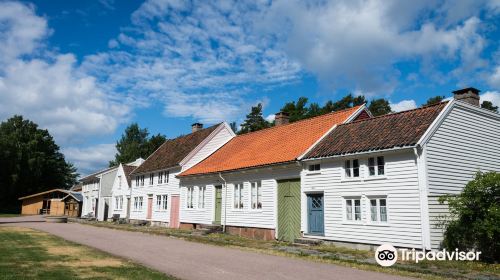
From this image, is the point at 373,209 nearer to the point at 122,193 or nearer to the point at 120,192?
the point at 122,193

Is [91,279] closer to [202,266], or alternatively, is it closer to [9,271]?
[9,271]

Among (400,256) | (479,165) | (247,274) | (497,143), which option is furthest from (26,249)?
(497,143)

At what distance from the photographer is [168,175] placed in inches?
1364

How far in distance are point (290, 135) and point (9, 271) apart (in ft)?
59.5

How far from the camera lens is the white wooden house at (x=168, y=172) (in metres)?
32.9

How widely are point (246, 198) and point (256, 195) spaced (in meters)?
0.96

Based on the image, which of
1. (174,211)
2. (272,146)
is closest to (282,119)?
(272,146)

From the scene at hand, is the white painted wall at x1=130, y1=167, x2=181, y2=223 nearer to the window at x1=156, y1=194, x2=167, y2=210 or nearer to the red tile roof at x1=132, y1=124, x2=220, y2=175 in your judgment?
the window at x1=156, y1=194, x2=167, y2=210

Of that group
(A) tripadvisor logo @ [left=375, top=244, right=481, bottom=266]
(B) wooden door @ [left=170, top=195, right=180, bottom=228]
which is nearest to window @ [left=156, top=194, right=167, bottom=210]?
(B) wooden door @ [left=170, top=195, right=180, bottom=228]

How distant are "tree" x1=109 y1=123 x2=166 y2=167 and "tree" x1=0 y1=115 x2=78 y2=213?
1165 centimetres

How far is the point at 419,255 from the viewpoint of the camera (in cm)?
1495

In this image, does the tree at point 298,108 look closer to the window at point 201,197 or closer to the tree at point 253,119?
the tree at point 253,119

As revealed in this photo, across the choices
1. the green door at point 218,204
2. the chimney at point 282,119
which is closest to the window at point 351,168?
the green door at point 218,204

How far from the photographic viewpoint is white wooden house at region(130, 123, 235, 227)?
32938mm
